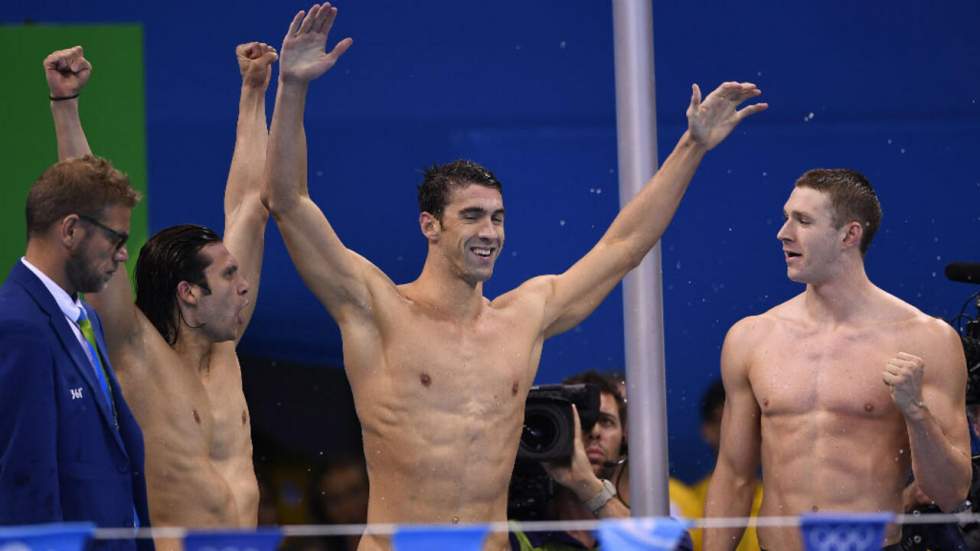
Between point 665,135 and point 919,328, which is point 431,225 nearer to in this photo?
point 919,328

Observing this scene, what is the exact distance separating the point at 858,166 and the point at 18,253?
322 cm

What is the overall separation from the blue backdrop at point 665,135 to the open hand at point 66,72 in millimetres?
2013

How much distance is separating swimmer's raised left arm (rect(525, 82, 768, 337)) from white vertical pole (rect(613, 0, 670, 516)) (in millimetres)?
245

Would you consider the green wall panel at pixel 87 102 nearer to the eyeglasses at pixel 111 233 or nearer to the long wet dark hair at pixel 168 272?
the long wet dark hair at pixel 168 272

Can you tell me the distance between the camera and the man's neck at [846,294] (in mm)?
4707

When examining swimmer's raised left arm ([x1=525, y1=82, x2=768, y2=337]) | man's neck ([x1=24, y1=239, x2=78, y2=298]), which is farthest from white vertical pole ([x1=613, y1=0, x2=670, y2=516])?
man's neck ([x1=24, y1=239, x2=78, y2=298])

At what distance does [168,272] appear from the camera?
4387 mm

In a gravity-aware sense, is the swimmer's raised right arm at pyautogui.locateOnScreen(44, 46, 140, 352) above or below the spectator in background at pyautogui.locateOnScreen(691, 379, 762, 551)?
above

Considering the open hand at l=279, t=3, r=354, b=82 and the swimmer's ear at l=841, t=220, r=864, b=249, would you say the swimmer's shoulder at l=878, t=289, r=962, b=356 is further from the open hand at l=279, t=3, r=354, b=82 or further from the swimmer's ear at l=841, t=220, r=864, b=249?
the open hand at l=279, t=3, r=354, b=82

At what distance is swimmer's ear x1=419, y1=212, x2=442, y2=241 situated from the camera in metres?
4.50

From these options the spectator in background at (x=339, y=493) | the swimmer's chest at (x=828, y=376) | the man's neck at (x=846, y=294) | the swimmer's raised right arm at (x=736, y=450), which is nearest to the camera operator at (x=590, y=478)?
the swimmer's raised right arm at (x=736, y=450)

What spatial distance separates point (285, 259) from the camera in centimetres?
608

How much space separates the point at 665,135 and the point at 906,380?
2.07 m

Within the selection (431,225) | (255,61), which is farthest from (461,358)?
(255,61)
